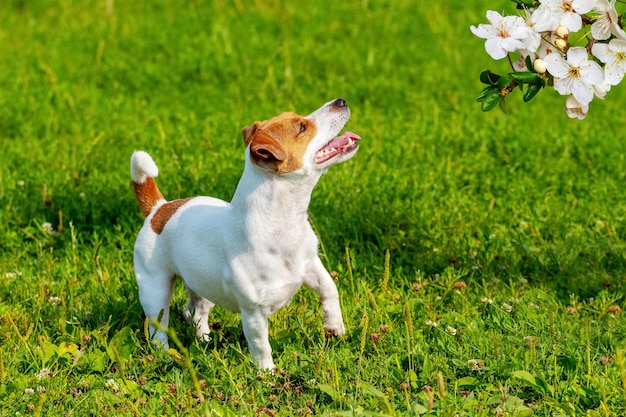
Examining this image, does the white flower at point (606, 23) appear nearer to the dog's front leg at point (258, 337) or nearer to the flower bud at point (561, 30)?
the flower bud at point (561, 30)

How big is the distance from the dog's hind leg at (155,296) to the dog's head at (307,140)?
96 centimetres

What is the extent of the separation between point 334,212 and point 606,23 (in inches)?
103

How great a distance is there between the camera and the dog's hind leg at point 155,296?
4.82m

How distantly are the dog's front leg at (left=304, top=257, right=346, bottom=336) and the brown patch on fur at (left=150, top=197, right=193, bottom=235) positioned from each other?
767 millimetres

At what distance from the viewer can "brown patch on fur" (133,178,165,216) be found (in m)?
5.10

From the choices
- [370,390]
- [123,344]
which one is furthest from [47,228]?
[370,390]

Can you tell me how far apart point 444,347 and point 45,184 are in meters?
3.20

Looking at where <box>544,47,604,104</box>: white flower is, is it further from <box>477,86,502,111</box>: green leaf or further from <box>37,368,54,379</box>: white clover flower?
<box>37,368,54,379</box>: white clover flower

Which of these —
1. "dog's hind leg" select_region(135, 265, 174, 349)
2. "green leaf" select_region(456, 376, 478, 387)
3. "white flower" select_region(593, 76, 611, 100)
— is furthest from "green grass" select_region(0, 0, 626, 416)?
"white flower" select_region(593, 76, 611, 100)

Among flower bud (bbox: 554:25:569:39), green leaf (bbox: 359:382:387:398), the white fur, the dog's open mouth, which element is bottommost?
green leaf (bbox: 359:382:387:398)

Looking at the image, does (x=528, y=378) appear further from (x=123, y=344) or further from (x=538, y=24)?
(x=123, y=344)

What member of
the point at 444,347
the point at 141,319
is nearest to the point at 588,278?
the point at 444,347

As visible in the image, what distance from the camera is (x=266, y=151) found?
13.4 feet

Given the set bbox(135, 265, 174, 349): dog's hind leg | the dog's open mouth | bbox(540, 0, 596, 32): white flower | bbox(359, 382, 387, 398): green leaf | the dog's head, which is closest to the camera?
bbox(540, 0, 596, 32): white flower
